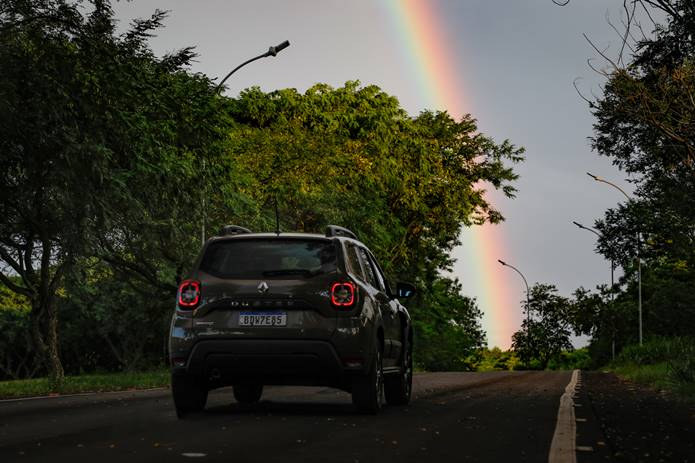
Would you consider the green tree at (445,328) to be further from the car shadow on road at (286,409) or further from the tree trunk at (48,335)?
the car shadow on road at (286,409)

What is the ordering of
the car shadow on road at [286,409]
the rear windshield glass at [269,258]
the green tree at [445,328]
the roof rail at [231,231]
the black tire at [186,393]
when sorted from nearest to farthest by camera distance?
1. the rear windshield glass at [269,258]
2. the black tire at [186,393]
3. the roof rail at [231,231]
4. the car shadow on road at [286,409]
5. the green tree at [445,328]

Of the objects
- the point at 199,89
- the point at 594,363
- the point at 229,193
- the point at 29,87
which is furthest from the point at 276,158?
the point at 594,363

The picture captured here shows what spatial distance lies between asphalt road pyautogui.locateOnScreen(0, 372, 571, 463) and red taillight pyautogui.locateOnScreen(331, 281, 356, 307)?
121 centimetres

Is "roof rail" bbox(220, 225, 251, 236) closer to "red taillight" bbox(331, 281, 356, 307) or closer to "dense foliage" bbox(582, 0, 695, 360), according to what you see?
"red taillight" bbox(331, 281, 356, 307)

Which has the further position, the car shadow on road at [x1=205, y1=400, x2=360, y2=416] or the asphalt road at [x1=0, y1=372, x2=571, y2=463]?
the car shadow on road at [x1=205, y1=400, x2=360, y2=416]

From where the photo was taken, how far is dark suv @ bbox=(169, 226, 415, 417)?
10.4 m

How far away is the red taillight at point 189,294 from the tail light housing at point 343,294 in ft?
4.67

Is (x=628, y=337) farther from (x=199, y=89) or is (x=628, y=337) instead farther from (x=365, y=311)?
(x=365, y=311)

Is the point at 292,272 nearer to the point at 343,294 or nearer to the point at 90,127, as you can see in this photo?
the point at 343,294

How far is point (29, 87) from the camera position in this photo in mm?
16453

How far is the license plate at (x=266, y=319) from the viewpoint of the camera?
10367mm

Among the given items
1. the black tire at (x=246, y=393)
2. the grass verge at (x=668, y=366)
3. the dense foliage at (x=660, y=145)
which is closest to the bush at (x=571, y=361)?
the dense foliage at (x=660, y=145)

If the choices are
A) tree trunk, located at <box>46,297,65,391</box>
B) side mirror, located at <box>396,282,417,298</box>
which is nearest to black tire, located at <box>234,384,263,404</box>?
side mirror, located at <box>396,282,417,298</box>

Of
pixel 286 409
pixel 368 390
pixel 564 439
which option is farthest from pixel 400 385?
pixel 564 439
